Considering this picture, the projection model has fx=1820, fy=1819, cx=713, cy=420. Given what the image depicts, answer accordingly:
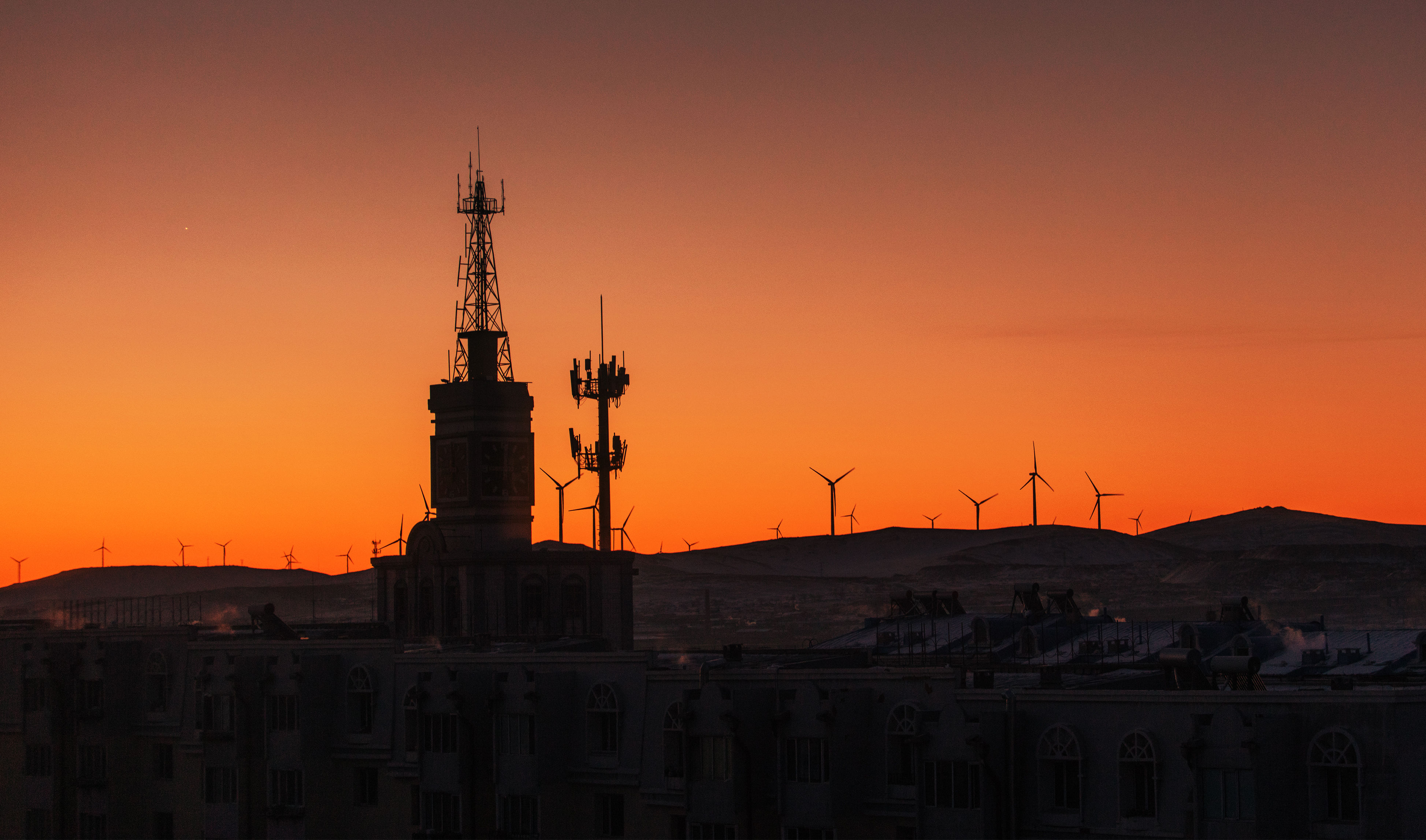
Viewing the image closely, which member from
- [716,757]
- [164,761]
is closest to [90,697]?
[164,761]

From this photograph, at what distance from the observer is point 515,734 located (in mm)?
80188

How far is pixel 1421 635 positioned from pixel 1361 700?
59835mm

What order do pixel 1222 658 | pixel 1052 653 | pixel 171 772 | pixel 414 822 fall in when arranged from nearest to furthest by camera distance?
1. pixel 1222 658
2. pixel 414 822
3. pixel 171 772
4. pixel 1052 653

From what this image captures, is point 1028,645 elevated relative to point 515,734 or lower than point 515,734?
elevated

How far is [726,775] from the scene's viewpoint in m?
71.2

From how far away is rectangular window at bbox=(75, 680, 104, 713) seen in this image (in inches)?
4146

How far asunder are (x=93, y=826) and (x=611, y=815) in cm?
4195

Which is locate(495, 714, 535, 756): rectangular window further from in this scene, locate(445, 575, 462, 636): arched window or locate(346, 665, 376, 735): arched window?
locate(445, 575, 462, 636): arched window

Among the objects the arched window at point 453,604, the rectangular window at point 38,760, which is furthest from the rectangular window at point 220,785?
the arched window at point 453,604

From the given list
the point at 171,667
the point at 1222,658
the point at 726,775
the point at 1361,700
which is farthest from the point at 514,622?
the point at 1361,700

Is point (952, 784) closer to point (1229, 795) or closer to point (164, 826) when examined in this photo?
point (1229, 795)

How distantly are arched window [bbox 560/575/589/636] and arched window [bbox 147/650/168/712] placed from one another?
99.8ft

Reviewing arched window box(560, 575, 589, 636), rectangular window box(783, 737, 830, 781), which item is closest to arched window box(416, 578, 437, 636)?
arched window box(560, 575, 589, 636)

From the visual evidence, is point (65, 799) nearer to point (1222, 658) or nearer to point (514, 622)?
point (514, 622)
